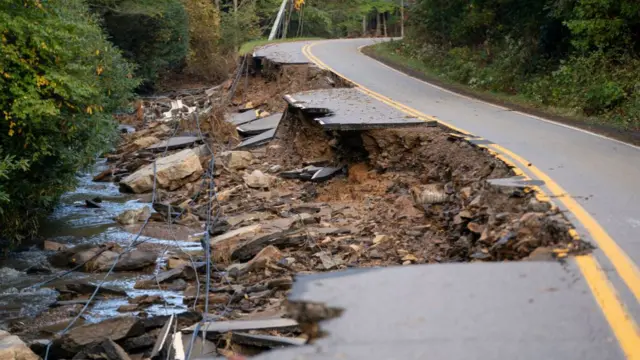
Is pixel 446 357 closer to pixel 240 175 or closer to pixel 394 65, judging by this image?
pixel 240 175

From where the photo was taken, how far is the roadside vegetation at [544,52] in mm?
17188

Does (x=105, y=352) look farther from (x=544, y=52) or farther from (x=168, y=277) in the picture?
(x=544, y=52)

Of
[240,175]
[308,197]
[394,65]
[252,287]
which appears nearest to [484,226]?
[252,287]

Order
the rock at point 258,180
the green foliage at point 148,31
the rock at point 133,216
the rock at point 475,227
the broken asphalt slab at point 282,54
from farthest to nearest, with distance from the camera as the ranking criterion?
1. the green foliage at point 148,31
2. the broken asphalt slab at point 282,54
3. the rock at point 258,180
4. the rock at point 133,216
5. the rock at point 475,227

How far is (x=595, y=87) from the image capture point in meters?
17.2

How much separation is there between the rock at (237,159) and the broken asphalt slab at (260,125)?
232 centimetres

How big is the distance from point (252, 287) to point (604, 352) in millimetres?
4902

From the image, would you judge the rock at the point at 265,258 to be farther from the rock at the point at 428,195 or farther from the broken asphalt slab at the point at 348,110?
the broken asphalt slab at the point at 348,110

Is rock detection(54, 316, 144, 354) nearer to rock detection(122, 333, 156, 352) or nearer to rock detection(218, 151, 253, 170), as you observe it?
rock detection(122, 333, 156, 352)

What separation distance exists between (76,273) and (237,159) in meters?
6.93

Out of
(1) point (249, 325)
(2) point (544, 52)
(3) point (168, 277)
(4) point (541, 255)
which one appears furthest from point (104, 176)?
(4) point (541, 255)

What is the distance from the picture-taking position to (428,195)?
1113 centimetres

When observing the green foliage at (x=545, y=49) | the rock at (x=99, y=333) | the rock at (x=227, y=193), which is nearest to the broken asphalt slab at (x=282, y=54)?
the green foliage at (x=545, y=49)

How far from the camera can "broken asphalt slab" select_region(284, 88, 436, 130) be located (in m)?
14.1
